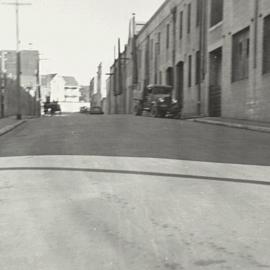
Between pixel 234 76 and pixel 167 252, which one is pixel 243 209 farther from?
pixel 234 76

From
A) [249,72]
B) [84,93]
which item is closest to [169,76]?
[249,72]

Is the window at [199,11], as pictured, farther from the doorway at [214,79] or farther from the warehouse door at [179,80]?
the warehouse door at [179,80]

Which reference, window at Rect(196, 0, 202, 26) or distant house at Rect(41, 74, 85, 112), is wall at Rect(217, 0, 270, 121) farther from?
distant house at Rect(41, 74, 85, 112)

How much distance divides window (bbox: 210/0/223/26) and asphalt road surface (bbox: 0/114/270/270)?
22.3 m

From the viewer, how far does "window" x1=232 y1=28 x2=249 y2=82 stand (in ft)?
84.1

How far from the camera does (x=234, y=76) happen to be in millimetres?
27406

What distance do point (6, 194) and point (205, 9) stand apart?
28577 mm

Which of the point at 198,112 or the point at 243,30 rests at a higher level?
the point at 243,30

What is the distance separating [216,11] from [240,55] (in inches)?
246

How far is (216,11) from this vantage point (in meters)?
31.8

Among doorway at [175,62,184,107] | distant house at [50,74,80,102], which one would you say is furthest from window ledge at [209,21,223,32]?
distant house at [50,74,80,102]

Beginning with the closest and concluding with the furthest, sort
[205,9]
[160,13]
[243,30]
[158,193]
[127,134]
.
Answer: [158,193], [127,134], [243,30], [205,9], [160,13]

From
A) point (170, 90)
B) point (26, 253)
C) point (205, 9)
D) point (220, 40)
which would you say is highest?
point (205, 9)

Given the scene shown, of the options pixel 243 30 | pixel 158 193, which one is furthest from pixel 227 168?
pixel 243 30
